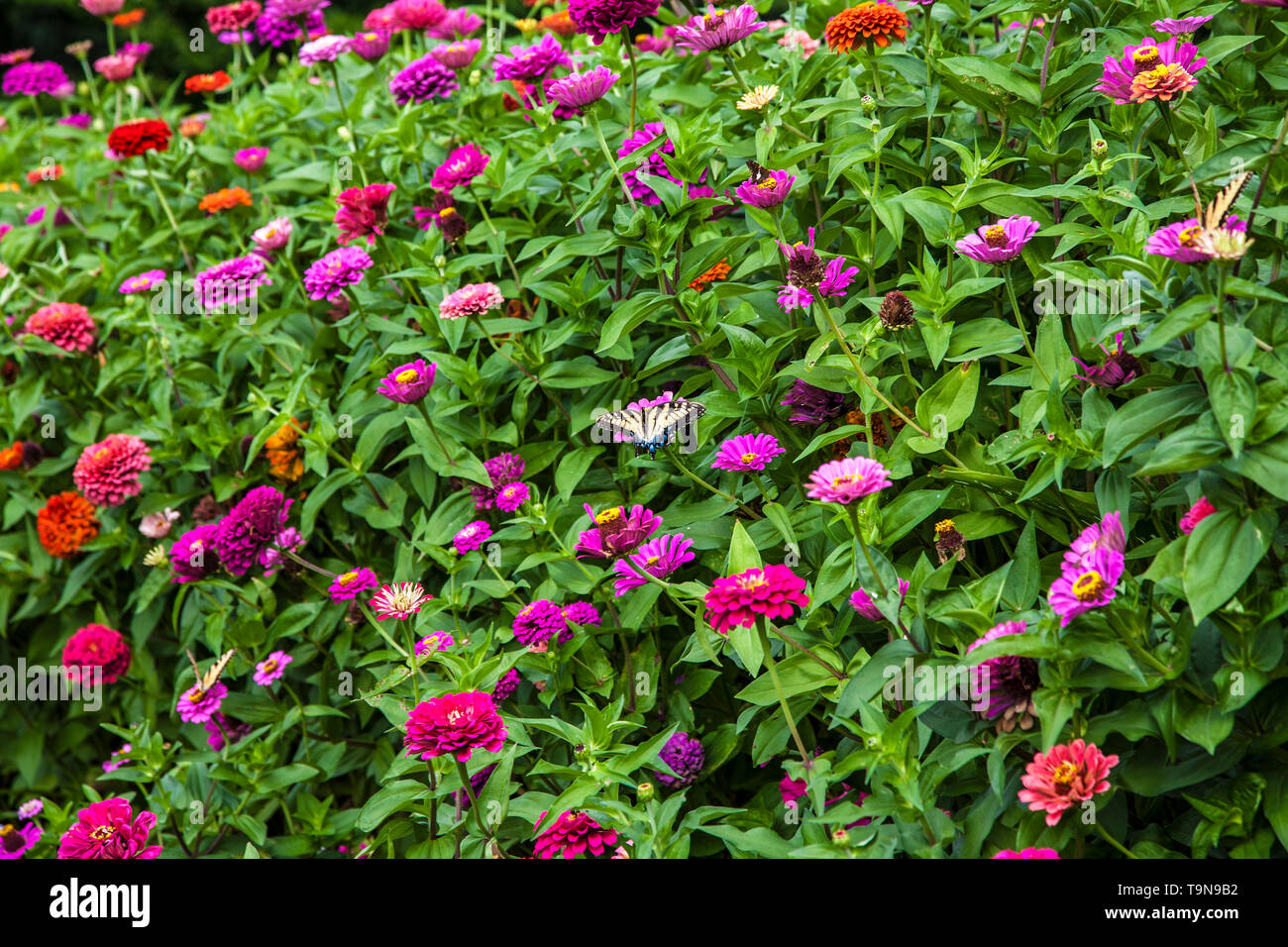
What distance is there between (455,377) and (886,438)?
1010 mm

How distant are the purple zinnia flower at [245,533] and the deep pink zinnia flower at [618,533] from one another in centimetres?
99

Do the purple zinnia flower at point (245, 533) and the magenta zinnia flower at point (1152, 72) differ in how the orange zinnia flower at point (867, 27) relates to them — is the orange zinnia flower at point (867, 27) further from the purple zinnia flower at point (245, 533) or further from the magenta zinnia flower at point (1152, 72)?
the purple zinnia flower at point (245, 533)

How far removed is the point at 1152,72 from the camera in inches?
72.7

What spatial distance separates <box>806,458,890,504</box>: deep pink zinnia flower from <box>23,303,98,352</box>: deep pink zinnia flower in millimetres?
2568

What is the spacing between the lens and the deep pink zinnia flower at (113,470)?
2955 mm

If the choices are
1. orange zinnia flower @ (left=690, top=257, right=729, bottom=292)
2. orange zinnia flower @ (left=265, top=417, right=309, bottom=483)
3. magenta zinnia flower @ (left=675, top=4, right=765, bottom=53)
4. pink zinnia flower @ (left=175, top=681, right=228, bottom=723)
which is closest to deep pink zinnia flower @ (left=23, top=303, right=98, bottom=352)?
orange zinnia flower @ (left=265, top=417, right=309, bottom=483)

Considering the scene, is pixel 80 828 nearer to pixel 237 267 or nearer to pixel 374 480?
pixel 374 480

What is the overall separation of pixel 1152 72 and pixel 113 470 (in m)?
2.70

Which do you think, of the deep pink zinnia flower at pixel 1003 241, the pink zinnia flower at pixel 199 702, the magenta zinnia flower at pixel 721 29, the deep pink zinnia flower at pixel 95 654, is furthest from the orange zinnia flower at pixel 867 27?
the deep pink zinnia flower at pixel 95 654

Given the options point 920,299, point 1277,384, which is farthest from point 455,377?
point 1277,384

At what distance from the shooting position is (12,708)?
3.29m

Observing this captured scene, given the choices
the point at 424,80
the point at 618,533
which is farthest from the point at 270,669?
the point at 424,80

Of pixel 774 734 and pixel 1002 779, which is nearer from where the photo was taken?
pixel 1002 779

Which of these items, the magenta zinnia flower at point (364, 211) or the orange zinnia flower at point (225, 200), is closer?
the magenta zinnia flower at point (364, 211)
